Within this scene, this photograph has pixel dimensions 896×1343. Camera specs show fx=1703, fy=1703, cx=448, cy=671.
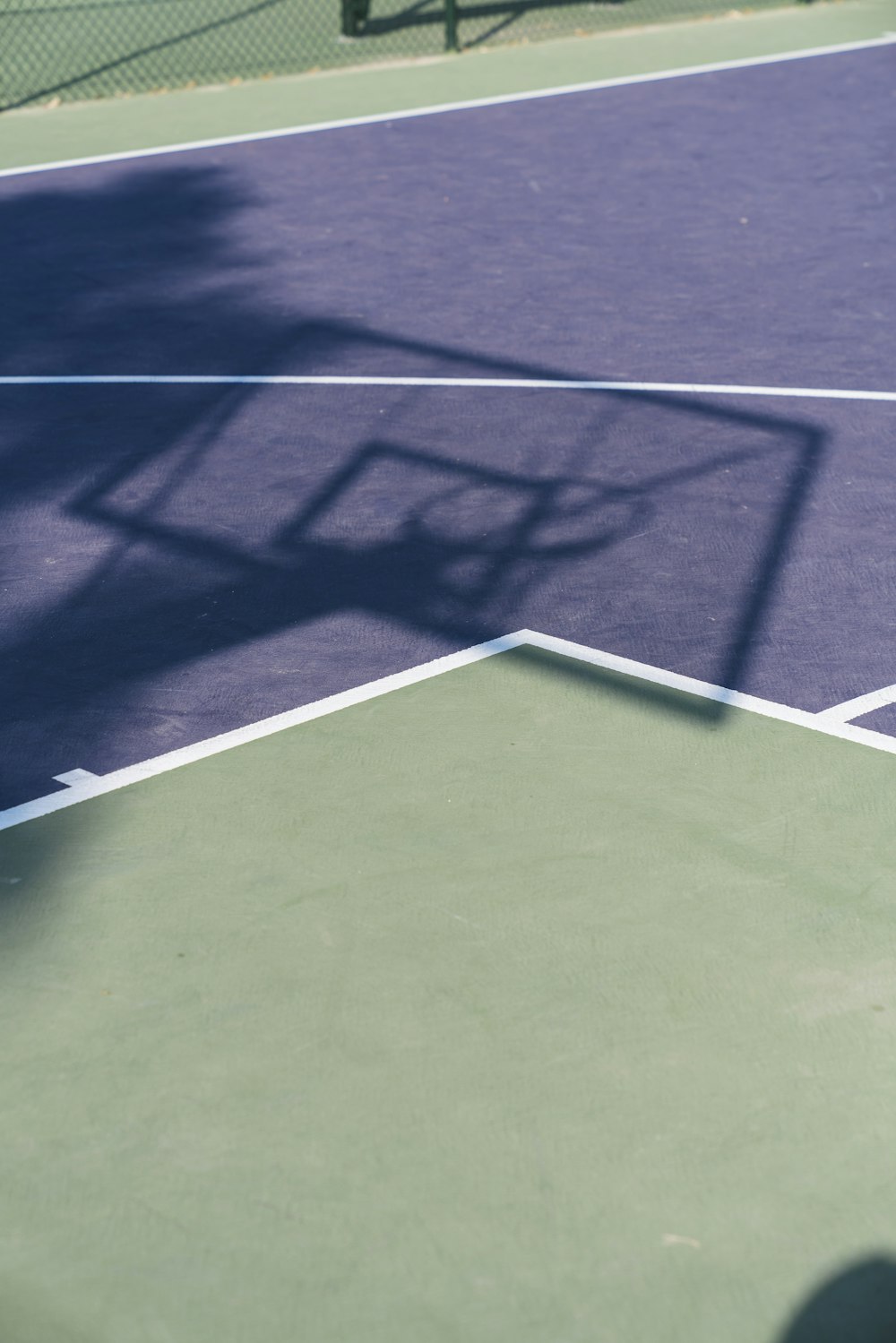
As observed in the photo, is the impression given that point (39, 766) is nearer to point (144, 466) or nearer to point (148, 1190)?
point (148, 1190)

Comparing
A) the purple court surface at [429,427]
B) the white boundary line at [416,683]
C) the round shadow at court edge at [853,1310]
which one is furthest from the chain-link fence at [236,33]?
the round shadow at court edge at [853,1310]

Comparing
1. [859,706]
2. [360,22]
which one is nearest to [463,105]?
[360,22]

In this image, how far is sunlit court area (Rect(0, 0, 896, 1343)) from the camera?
3.79 meters

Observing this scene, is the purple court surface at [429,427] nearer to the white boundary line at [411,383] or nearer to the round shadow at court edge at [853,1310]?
the white boundary line at [411,383]

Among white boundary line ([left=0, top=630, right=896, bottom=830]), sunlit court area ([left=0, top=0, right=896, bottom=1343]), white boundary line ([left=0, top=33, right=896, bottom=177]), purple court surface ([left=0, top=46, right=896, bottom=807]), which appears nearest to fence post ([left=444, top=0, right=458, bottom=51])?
white boundary line ([left=0, top=33, right=896, bottom=177])

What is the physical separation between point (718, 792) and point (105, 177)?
420 inches

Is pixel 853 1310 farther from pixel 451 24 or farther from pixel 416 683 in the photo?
pixel 451 24

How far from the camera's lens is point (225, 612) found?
7059 mm

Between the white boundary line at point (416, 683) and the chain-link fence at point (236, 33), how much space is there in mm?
12844

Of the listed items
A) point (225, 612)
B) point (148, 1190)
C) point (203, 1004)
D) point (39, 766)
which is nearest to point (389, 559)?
point (225, 612)

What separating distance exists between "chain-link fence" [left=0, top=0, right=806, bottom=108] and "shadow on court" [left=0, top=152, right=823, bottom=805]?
8.27 m

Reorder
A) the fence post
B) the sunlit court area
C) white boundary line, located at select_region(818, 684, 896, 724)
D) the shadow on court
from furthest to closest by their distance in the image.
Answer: the fence post
the shadow on court
white boundary line, located at select_region(818, 684, 896, 724)
the sunlit court area

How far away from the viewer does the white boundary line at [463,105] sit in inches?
595

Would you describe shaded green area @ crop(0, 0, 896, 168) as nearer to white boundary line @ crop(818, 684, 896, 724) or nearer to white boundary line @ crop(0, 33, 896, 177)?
white boundary line @ crop(0, 33, 896, 177)
